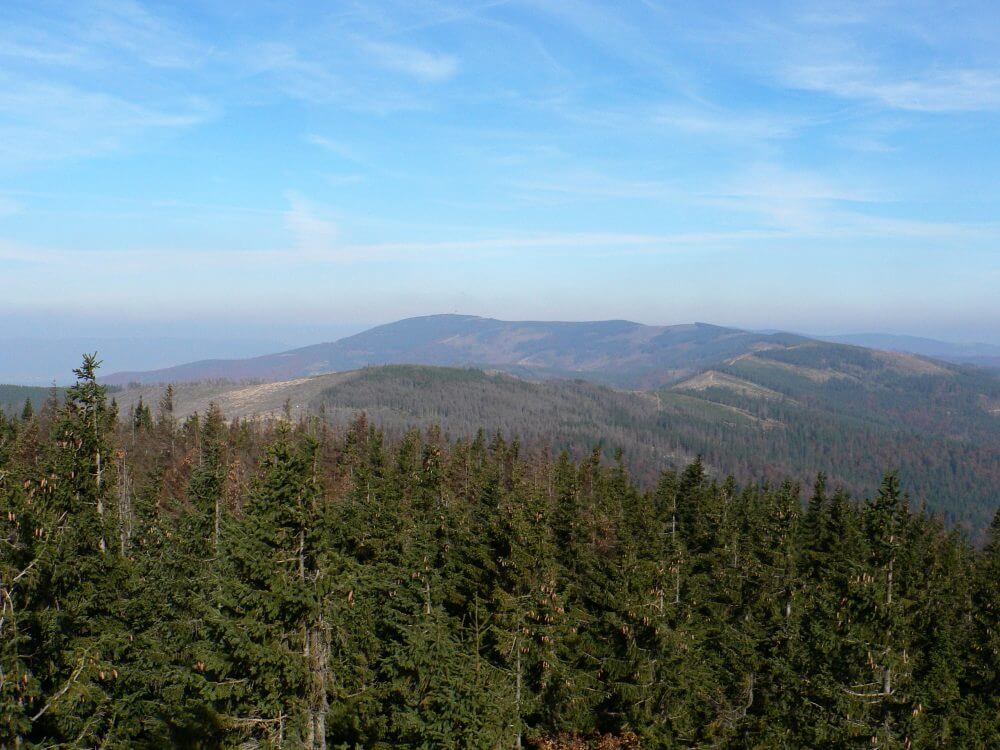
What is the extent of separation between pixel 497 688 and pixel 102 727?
1483 centimetres

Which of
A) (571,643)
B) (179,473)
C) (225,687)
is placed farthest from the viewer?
(179,473)

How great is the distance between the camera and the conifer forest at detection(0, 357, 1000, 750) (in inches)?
637

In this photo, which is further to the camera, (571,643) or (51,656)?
(571,643)

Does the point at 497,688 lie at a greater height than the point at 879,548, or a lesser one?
lesser

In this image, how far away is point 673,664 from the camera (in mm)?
28734

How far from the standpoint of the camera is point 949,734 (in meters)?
31.5

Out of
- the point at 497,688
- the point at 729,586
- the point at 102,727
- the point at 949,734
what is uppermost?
the point at 497,688

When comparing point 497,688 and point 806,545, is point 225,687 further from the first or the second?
point 806,545

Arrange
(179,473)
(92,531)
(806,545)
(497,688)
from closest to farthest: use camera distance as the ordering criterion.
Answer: (497,688) < (92,531) < (806,545) < (179,473)

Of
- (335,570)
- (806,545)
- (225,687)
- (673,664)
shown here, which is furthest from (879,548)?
(806,545)

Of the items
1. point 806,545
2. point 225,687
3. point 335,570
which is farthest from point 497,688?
point 806,545

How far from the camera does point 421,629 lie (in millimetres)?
23203

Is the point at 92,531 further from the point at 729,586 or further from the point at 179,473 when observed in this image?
the point at 179,473

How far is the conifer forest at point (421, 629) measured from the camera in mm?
16172
